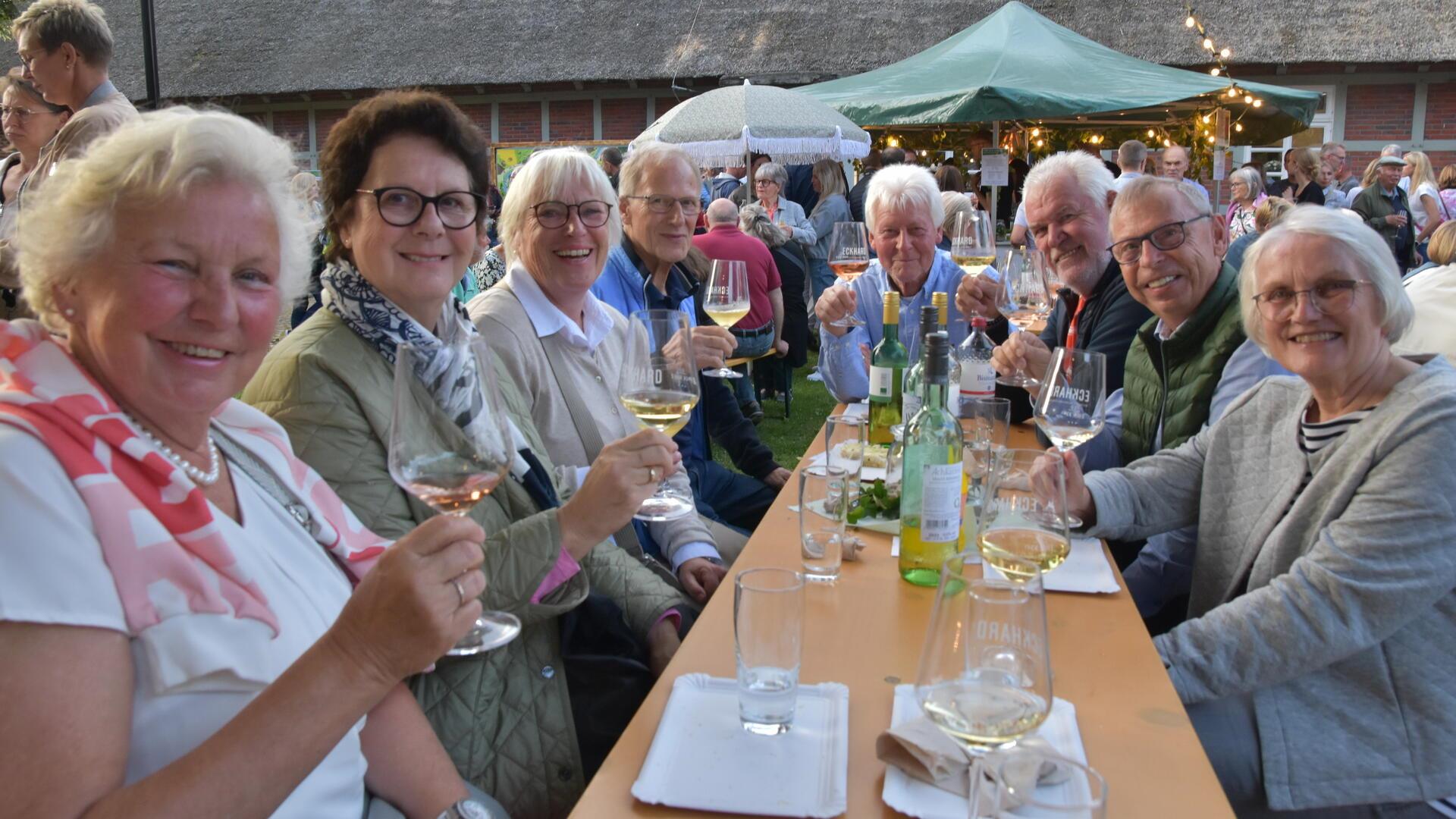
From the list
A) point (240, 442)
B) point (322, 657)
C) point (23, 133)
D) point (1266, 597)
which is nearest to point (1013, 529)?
point (1266, 597)

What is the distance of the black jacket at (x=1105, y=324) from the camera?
341 cm

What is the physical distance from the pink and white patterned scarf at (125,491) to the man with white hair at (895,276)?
283cm

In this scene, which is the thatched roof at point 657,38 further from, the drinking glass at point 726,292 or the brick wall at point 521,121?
the drinking glass at point 726,292

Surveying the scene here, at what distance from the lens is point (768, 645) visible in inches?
54.1

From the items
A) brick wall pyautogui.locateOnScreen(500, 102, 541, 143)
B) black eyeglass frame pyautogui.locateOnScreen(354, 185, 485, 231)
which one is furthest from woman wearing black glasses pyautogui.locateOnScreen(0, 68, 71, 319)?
brick wall pyautogui.locateOnScreen(500, 102, 541, 143)

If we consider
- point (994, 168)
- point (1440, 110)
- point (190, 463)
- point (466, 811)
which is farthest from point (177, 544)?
point (1440, 110)

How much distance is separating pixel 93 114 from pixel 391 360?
2.42 m

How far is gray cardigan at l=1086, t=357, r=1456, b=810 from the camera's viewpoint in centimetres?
181

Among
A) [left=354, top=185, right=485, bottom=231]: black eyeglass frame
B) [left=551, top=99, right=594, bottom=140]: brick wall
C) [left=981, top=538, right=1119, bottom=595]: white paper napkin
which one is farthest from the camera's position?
[left=551, top=99, right=594, bottom=140]: brick wall

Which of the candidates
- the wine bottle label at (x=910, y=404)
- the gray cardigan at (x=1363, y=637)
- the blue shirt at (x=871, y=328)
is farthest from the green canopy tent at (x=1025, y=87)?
the gray cardigan at (x=1363, y=637)

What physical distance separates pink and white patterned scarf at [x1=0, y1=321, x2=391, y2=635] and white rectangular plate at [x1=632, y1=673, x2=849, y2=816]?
56cm

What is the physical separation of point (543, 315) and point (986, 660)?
2016mm

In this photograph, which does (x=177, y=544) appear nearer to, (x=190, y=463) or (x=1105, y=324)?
(x=190, y=463)

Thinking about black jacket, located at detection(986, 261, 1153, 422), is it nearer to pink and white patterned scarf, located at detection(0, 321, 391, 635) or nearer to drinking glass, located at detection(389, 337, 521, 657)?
drinking glass, located at detection(389, 337, 521, 657)
